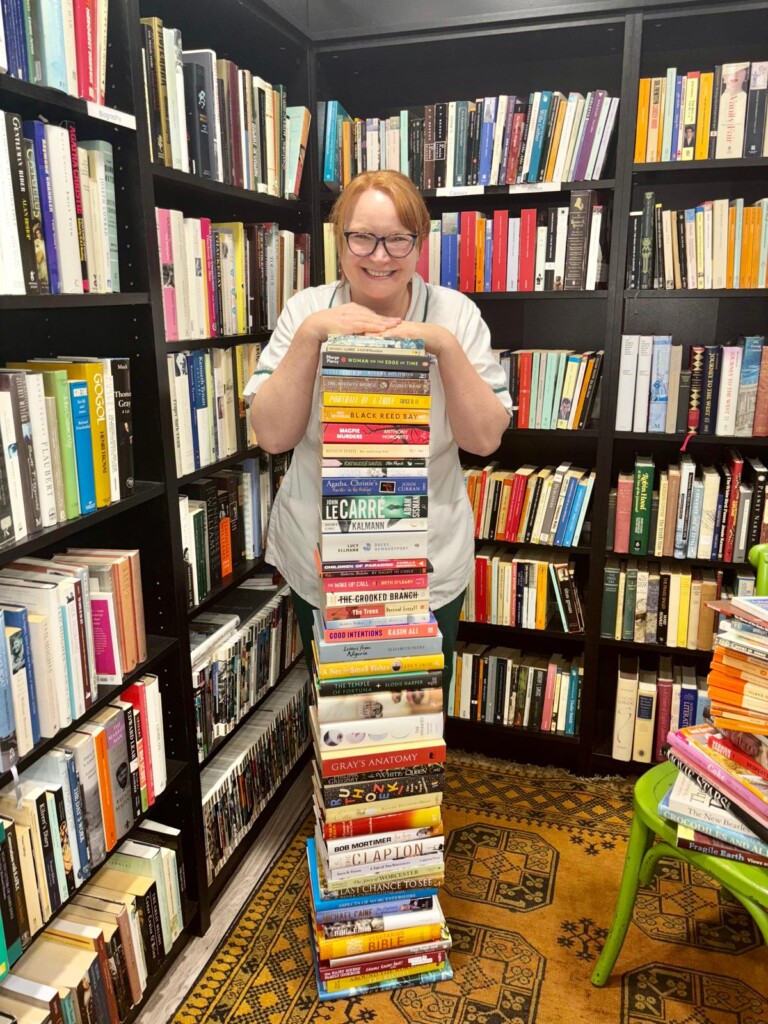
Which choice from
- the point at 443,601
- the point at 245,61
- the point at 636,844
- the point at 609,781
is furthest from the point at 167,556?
the point at 609,781

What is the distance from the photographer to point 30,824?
130cm

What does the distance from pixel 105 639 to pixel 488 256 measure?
152 cm

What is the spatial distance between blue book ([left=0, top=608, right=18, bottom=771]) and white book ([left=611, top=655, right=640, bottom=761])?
1.74 metres

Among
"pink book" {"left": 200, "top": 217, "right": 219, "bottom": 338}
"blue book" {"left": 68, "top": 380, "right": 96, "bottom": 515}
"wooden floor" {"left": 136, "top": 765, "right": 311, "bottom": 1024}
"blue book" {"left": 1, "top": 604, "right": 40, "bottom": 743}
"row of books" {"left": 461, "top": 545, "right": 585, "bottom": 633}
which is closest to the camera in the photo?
"blue book" {"left": 1, "top": 604, "right": 40, "bottom": 743}

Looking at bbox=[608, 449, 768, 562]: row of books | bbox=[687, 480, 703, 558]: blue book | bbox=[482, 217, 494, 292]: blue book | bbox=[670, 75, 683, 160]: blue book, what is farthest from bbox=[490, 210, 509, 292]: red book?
bbox=[687, 480, 703, 558]: blue book

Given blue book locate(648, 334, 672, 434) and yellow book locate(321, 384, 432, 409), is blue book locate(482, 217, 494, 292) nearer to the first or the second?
blue book locate(648, 334, 672, 434)

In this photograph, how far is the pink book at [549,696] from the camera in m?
2.43

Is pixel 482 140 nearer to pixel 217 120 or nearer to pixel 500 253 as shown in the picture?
pixel 500 253

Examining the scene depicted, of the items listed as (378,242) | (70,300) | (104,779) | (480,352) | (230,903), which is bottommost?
(230,903)

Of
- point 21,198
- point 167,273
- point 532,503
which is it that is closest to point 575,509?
point 532,503

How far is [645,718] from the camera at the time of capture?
7.80ft

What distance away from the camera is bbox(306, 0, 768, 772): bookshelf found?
6.73 feet

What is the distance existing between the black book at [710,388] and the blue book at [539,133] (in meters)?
0.69

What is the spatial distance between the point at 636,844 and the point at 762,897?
279 mm
